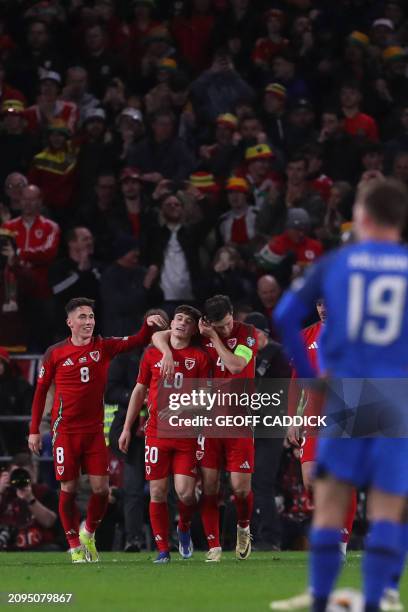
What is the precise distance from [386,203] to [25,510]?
9648mm

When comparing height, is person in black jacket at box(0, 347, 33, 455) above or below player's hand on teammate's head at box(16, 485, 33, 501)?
above

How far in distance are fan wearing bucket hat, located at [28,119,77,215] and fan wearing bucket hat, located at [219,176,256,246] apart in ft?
7.04

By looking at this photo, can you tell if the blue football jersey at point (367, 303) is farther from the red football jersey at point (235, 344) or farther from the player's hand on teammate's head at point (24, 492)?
the player's hand on teammate's head at point (24, 492)

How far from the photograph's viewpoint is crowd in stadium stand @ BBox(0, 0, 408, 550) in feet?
57.2

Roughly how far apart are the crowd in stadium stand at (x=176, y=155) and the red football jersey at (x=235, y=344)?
1.60m

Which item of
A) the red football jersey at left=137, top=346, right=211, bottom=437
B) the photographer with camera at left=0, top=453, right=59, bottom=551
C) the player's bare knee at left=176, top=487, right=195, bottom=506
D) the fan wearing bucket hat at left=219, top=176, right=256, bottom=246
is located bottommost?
the photographer with camera at left=0, top=453, right=59, bottom=551

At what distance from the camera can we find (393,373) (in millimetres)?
7133

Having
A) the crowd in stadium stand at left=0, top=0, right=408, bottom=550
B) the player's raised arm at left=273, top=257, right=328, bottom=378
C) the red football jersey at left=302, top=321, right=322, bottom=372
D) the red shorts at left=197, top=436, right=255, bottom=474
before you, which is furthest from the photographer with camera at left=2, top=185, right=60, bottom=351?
the player's raised arm at left=273, top=257, right=328, bottom=378

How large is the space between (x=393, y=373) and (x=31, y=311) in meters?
10.7

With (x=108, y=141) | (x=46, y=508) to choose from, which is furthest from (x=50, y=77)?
(x=46, y=508)

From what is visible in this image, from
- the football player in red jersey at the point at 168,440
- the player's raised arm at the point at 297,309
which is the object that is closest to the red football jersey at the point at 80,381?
the football player in red jersey at the point at 168,440

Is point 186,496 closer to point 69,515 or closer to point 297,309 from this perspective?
point 69,515

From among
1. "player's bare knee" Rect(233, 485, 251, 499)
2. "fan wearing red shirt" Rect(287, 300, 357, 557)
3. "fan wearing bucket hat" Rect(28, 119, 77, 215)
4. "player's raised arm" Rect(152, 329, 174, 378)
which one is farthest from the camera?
"fan wearing bucket hat" Rect(28, 119, 77, 215)

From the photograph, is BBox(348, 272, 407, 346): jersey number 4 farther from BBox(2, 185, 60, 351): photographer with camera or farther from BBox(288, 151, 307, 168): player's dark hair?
BBox(288, 151, 307, 168): player's dark hair
